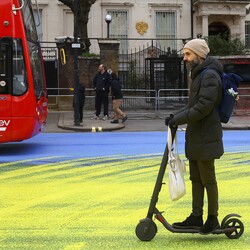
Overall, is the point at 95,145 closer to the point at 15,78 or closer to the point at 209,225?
the point at 15,78

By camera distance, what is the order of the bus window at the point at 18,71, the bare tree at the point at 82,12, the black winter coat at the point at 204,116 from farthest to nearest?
the bare tree at the point at 82,12
the bus window at the point at 18,71
the black winter coat at the point at 204,116

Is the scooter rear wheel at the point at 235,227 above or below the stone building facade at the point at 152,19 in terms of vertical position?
below

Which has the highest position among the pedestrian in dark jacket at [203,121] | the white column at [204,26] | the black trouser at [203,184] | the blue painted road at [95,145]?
the white column at [204,26]

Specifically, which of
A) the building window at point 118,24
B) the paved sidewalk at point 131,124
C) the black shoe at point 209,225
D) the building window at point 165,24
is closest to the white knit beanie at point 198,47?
the black shoe at point 209,225

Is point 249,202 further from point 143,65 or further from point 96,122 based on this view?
point 143,65

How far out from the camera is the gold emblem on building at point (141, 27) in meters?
34.8

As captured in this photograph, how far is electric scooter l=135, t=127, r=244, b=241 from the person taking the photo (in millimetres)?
5359

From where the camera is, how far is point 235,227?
5.52 meters

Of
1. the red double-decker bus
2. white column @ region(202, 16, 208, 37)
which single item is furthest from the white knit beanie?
white column @ region(202, 16, 208, 37)

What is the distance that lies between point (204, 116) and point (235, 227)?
1.22 meters

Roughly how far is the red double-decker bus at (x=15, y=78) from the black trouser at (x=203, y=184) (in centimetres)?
697

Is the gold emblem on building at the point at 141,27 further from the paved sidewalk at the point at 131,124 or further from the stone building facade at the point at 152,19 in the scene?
the paved sidewalk at the point at 131,124

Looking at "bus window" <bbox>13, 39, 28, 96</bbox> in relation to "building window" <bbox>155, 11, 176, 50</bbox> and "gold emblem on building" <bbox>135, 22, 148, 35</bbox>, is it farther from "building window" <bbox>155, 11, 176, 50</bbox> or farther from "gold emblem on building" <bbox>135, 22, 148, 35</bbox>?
"building window" <bbox>155, 11, 176, 50</bbox>

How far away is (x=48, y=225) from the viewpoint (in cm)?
627
